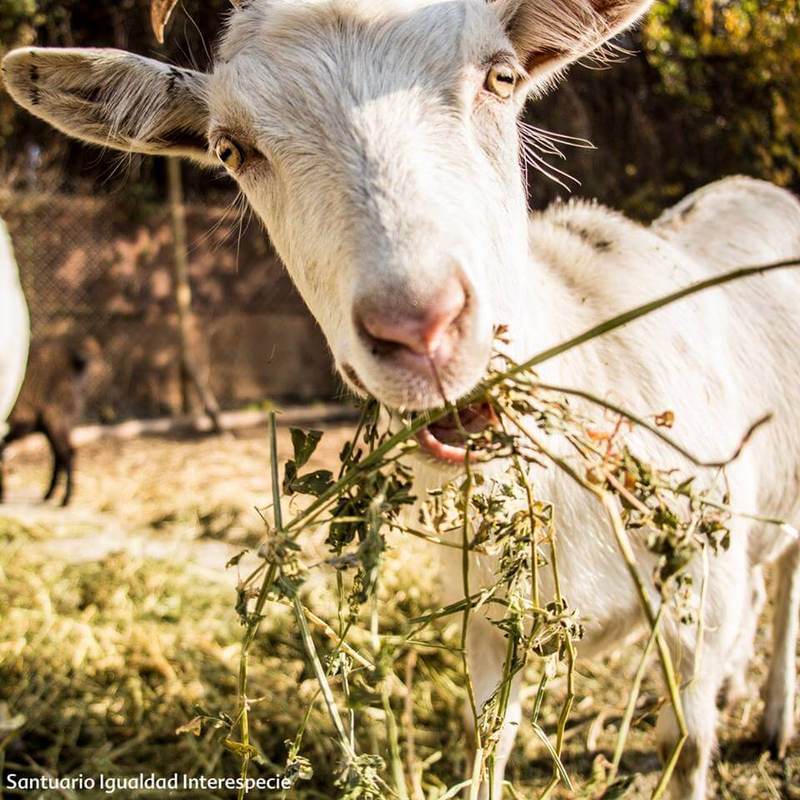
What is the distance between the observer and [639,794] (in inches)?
106

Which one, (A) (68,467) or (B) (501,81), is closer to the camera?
(B) (501,81)

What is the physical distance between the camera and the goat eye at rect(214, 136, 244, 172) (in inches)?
78.4

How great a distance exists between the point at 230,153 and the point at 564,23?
3.10 ft

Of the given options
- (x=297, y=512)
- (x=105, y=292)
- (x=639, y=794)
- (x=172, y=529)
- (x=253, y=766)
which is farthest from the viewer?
(x=105, y=292)

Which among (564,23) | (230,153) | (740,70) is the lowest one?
(230,153)

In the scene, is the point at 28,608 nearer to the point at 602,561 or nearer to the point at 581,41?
the point at 602,561

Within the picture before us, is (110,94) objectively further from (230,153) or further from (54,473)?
(54,473)

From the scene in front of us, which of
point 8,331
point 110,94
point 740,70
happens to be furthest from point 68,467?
point 740,70

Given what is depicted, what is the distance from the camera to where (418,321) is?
1.35 m

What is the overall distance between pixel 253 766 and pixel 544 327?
1936mm

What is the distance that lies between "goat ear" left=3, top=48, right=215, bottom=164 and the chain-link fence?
7.05 metres

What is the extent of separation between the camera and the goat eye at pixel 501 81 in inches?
74.7

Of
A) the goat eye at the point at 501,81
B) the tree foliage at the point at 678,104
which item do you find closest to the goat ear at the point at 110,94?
the goat eye at the point at 501,81

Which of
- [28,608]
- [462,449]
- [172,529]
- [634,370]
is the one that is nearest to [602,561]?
[634,370]
